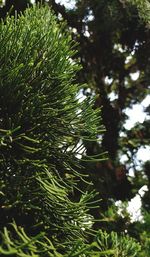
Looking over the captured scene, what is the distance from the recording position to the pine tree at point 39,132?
3.06 metres

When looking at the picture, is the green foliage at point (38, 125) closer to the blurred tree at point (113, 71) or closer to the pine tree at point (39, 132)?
the pine tree at point (39, 132)

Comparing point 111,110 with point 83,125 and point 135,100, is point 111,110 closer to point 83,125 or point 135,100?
point 135,100

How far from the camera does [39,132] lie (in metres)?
3.37

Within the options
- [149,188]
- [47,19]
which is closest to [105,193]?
[149,188]

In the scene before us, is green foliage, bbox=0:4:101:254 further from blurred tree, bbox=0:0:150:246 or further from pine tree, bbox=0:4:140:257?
blurred tree, bbox=0:0:150:246

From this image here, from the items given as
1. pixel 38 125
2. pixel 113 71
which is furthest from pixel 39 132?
pixel 113 71

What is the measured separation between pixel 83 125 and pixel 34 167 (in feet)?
2.11

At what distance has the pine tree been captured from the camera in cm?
306

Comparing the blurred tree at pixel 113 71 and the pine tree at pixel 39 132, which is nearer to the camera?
the pine tree at pixel 39 132

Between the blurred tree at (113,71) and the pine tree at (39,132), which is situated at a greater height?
the blurred tree at (113,71)

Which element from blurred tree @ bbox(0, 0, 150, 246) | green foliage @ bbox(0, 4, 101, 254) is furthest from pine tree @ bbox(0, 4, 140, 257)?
blurred tree @ bbox(0, 0, 150, 246)

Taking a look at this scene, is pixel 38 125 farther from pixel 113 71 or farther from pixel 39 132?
pixel 113 71

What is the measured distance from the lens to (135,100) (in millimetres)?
8984

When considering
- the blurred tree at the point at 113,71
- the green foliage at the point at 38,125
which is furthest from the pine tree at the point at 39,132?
the blurred tree at the point at 113,71
